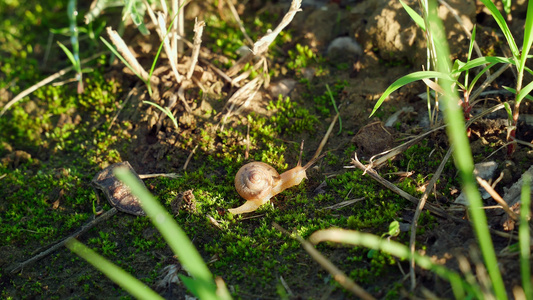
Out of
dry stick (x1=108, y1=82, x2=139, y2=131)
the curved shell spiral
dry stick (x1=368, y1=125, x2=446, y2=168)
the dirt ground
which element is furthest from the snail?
dry stick (x1=108, y1=82, x2=139, y2=131)

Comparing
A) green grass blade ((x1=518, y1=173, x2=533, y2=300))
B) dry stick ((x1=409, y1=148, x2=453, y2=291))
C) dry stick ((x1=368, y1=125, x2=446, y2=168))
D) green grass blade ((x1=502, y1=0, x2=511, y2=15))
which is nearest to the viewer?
green grass blade ((x1=518, y1=173, x2=533, y2=300))

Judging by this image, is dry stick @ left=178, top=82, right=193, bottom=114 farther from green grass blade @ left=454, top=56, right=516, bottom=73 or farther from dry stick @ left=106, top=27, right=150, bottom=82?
green grass blade @ left=454, top=56, right=516, bottom=73

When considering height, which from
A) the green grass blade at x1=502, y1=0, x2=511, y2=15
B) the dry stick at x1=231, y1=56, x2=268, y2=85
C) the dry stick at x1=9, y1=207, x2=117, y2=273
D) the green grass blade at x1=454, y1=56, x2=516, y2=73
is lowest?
the dry stick at x1=9, y1=207, x2=117, y2=273

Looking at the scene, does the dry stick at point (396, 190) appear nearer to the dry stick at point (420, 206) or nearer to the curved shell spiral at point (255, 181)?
the dry stick at point (420, 206)

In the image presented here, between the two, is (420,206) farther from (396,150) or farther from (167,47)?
(167,47)

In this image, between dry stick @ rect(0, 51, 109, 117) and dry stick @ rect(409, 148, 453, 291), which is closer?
dry stick @ rect(409, 148, 453, 291)

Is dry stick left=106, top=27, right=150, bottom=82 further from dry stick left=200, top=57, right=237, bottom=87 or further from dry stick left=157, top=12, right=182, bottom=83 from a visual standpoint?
dry stick left=200, top=57, right=237, bottom=87

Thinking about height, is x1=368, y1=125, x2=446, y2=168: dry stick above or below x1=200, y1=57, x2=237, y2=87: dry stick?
below

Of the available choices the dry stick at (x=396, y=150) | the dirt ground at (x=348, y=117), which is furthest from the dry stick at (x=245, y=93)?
the dry stick at (x=396, y=150)

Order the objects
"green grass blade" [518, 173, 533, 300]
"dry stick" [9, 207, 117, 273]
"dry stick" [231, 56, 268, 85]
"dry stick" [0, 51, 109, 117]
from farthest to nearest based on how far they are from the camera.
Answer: "dry stick" [0, 51, 109, 117] < "dry stick" [231, 56, 268, 85] < "dry stick" [9, 207, 117, 273] < "green grass blade" [518, 173, 533, 300]
